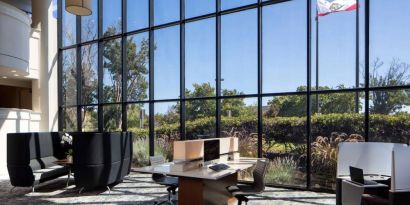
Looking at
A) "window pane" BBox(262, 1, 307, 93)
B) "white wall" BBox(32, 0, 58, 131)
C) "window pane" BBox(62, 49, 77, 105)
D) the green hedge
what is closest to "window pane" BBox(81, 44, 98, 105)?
"window pane" BBox(62, 49, 77, 105)

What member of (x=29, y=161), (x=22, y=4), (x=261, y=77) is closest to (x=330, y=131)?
(x=261, y=77)

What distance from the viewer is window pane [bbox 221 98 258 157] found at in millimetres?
7344

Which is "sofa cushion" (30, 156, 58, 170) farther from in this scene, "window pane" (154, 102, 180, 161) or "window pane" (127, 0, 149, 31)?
"window pane" (127, 0, 149, 31)

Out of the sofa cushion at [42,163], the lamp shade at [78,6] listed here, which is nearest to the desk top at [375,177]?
the lamp shade at [78,6]

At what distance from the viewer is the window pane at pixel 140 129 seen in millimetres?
9008

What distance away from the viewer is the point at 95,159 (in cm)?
651

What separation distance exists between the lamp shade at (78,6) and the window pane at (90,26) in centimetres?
395

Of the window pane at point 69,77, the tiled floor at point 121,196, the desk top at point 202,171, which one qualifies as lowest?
the tiled floor at point 121,196

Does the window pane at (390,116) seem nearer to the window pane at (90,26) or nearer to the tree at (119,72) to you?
the tree at (119,72)

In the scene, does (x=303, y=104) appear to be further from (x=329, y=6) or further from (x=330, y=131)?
(x=329, y=6)

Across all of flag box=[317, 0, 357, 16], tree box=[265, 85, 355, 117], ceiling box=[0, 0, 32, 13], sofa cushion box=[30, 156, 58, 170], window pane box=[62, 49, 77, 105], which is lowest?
sofa cushion box=[30, 156, 58, 170]

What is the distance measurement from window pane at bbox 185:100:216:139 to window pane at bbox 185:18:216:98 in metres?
0.23

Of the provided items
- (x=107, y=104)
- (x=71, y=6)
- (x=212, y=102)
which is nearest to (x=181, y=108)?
(x=212, y=102)

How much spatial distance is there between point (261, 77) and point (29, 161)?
546cm
